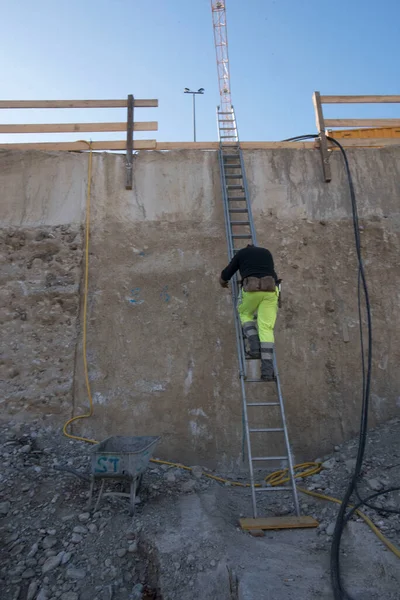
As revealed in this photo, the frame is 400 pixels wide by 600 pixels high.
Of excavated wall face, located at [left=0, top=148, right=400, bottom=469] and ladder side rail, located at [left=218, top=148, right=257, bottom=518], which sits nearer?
ladder side rail, located at [left=218, top=148, right=257, bottom=518]

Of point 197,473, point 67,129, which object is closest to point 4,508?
point 197,473

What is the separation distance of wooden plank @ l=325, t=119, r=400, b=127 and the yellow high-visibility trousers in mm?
3380

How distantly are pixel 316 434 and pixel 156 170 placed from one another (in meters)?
4.23

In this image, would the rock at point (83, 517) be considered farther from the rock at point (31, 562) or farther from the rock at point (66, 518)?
the rock at point (31, 562)

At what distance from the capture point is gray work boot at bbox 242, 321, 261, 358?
4.29 meters

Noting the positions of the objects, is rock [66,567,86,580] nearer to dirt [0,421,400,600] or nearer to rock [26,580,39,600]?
dirt [0,421,400,600]

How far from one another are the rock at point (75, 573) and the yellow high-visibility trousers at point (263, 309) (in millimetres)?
2452

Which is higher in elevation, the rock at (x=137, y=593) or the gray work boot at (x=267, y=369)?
the gray work boot at (x=267, y=369)

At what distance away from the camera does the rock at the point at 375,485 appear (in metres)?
3.66

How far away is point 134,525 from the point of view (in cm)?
329

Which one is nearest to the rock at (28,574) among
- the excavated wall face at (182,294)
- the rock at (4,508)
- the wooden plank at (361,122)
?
the rock at (4,508)

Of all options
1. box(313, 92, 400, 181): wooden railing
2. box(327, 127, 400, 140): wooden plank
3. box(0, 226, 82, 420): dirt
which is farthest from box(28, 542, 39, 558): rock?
box(327, 127, 400, 140): wooden plank

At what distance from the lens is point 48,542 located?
3.18 metres

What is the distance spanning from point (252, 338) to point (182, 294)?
59.8 inches
